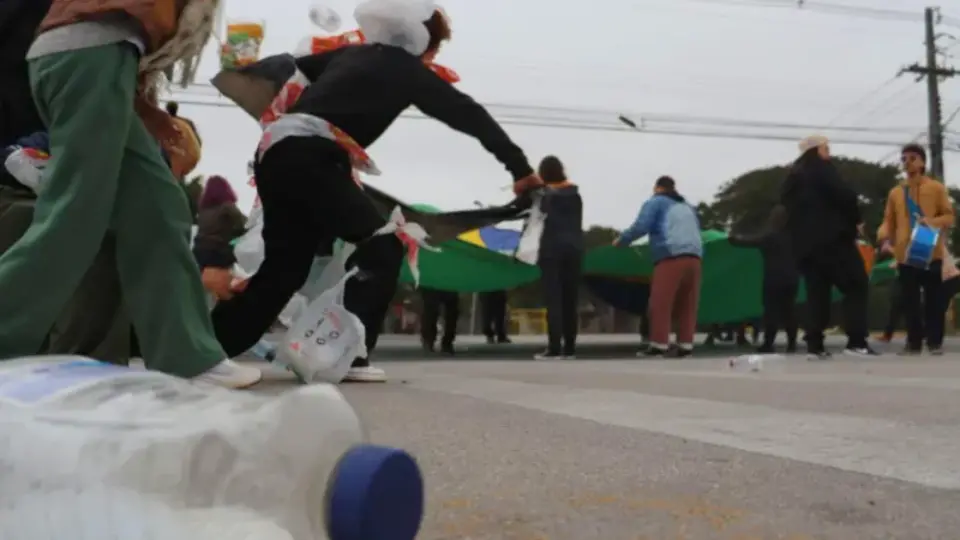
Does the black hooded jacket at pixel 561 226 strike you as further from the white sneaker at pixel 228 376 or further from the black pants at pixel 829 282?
the white sneaker at pixel 228 376

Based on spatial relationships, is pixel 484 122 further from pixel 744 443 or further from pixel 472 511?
pixel 472 511

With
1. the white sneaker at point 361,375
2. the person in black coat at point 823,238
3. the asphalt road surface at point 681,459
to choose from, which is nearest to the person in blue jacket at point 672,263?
the person in black coat at point 823,238

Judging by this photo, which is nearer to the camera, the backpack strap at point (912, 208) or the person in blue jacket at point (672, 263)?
the backpack strap at point (912, 208)

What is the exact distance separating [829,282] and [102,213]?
6341mm

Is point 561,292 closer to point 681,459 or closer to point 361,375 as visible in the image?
point 361,375

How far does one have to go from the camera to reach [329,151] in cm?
391

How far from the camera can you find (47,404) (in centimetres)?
108

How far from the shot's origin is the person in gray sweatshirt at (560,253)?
26.8ft

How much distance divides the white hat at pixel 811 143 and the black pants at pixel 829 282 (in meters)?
0.78

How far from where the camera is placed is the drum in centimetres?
816

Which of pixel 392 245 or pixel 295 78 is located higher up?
pixel 295 78

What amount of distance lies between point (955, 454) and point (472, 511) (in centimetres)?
123

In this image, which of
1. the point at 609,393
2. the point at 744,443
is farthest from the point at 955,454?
the point at 609,393

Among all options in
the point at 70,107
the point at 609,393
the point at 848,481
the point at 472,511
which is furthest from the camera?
the point at 609,393
